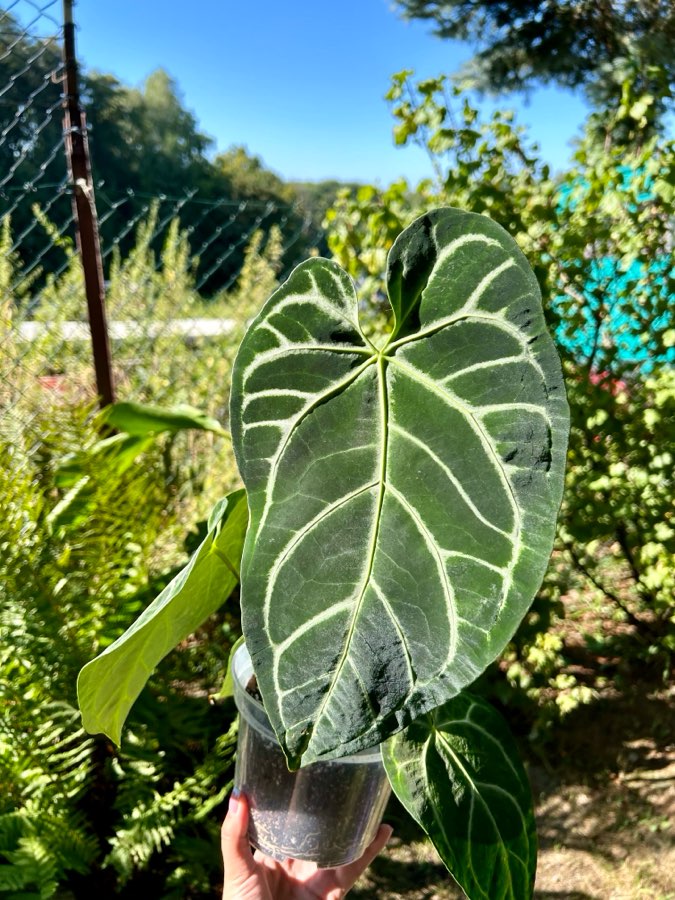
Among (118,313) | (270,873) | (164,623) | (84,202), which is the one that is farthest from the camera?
(118,313)

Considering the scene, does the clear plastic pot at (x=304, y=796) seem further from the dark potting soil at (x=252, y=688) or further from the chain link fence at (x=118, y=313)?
the chain link fence at (x=118, y=313)

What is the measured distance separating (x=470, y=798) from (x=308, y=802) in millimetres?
191

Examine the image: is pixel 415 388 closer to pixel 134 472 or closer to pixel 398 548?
pixel 398 548

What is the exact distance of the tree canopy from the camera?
4.16 meters

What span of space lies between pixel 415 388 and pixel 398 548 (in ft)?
0.45

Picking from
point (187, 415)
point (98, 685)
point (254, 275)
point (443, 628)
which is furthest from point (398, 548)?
point (254, 275)

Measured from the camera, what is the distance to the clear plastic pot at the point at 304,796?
872mm

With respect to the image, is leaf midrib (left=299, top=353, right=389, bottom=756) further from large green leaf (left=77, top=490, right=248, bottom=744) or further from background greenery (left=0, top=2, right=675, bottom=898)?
background greenery (left=0, top=2, right=675, bottom=898)

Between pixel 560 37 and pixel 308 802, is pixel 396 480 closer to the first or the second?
pixel 308 802

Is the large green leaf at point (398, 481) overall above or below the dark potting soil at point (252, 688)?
above

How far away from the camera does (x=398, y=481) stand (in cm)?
64

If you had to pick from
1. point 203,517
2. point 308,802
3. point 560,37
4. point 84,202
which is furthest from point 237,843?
point 560,37

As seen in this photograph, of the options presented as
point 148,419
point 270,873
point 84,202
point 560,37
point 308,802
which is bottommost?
point 270,873

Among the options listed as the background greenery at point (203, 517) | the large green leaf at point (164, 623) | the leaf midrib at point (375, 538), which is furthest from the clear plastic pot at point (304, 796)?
the background greenery at point (203, 517)
